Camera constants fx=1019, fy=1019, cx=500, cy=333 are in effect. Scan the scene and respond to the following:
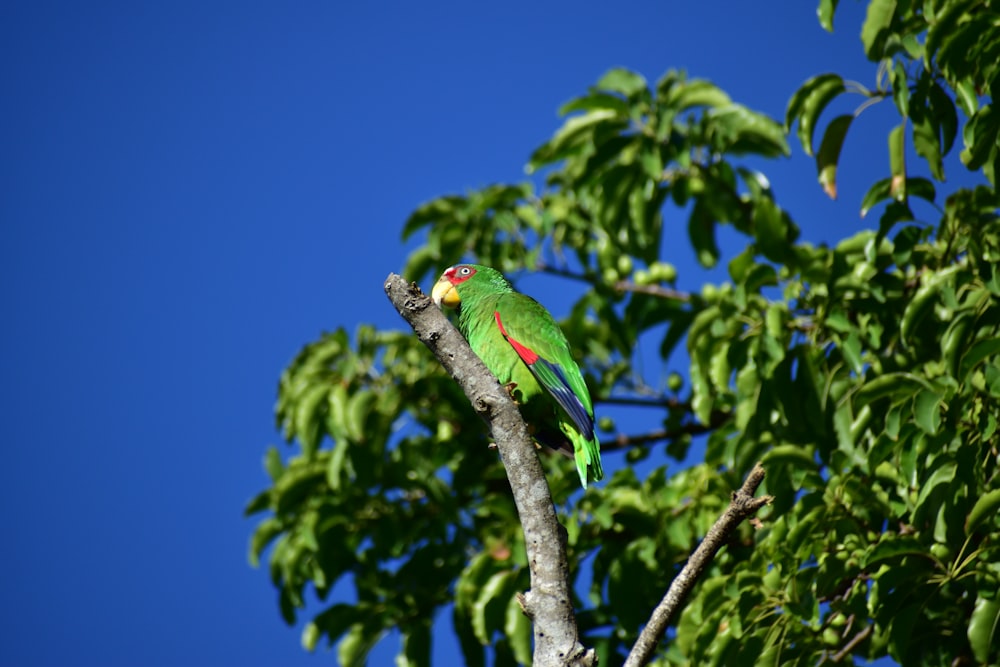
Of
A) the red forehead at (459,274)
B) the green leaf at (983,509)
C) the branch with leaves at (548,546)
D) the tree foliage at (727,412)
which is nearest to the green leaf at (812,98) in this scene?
the tree foliage at (727,412)

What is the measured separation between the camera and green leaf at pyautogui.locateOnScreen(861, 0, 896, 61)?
3918mm

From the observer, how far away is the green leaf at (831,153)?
435 centimetres

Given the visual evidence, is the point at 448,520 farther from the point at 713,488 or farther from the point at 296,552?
the point at 713,488

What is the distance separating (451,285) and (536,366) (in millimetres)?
992

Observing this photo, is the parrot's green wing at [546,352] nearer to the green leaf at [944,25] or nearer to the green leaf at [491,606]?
the green leaf at [491,606]

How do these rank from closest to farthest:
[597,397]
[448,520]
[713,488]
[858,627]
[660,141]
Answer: [858,627]
[713,488]
[660,141]
[448,520]
[597,397]

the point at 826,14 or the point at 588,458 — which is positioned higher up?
the point at 826,14

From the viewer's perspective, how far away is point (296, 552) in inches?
208

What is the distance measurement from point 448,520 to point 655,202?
1939 mm

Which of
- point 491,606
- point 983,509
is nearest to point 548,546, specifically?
point 983,509

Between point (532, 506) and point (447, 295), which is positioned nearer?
point (532, 506)

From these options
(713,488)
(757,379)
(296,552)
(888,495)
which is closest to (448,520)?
(296,552)

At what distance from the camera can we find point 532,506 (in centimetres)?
255

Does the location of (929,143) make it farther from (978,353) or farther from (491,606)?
(491,606)
